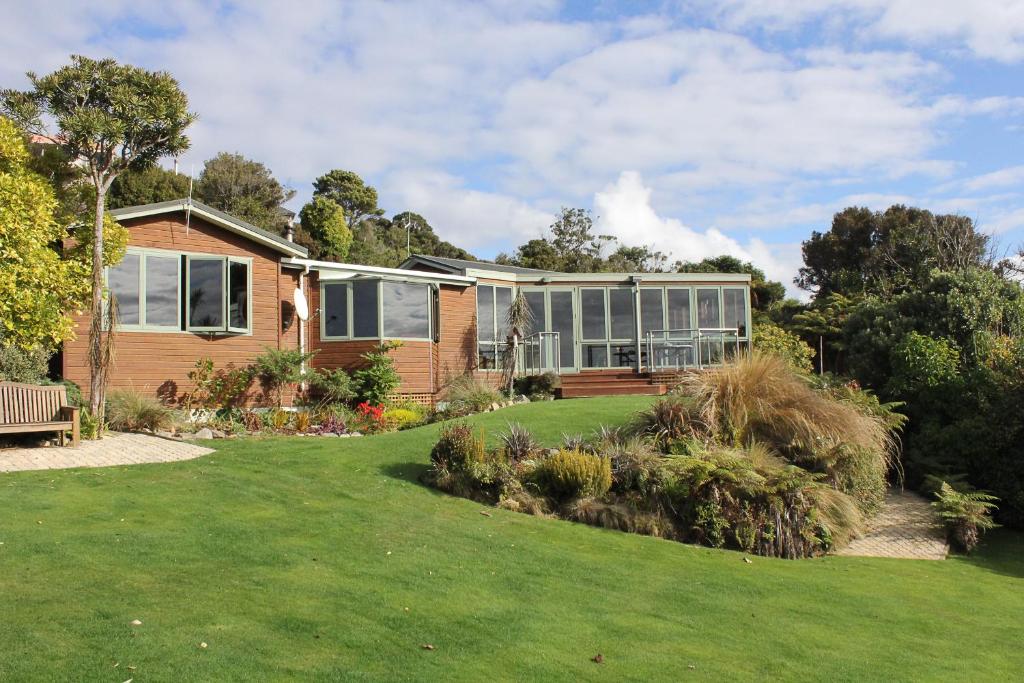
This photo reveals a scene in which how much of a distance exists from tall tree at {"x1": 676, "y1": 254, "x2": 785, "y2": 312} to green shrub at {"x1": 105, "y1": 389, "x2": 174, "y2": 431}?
3089 cm

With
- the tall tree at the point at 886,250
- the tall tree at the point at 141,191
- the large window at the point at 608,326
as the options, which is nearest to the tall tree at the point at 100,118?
the large window at the point at 608,326

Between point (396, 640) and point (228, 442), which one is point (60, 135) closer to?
point (228, 442)

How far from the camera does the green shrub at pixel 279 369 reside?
Answer: 1611 centimetres

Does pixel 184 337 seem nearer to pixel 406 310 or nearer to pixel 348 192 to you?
pixel 406 310

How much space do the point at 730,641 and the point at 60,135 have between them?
39.9ft

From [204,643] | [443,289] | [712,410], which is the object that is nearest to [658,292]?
[443,289]

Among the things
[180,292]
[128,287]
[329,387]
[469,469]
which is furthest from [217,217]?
[469,469]

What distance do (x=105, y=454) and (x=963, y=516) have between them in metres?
11.4

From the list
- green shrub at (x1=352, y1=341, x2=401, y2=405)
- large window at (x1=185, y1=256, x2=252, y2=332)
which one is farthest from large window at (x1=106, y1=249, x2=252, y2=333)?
green shrub at (x1=352, y1=341, x2=401, y2=405)

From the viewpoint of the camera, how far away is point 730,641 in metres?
6.08

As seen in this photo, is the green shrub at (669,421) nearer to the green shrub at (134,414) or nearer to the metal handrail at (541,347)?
the green shrub at (134,414)

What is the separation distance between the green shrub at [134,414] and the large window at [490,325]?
7.94 meters

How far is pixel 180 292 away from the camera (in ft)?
52.1

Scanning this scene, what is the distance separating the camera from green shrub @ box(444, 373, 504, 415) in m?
16.8
